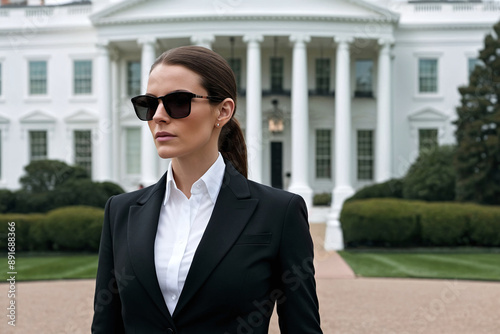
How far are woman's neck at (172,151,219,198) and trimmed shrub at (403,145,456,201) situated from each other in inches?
917

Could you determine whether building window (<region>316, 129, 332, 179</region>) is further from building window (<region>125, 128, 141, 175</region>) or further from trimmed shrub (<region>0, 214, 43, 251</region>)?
trimmed shrub (<region>0, 214, 43, 251</region>)

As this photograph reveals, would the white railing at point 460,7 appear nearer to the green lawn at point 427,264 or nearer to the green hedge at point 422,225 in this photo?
the green hedge at point 422,225

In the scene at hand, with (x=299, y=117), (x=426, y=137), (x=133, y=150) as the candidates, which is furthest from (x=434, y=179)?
(x=133, y=150)

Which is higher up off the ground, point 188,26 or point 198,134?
point 188,26

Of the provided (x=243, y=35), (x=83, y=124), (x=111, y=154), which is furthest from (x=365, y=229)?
(x=83, y=124)

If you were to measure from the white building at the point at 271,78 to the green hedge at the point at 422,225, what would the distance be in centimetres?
1012

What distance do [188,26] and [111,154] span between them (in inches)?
310

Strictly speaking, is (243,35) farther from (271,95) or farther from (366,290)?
(366,290)

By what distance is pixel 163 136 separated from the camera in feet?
8.42

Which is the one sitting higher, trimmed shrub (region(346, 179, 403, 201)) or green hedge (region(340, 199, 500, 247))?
trimmed shrub (region(346, 179, 403, 201))

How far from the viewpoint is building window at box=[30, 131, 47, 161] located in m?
35.9

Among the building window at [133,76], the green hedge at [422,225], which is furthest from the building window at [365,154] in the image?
the green hedge at [422,225]

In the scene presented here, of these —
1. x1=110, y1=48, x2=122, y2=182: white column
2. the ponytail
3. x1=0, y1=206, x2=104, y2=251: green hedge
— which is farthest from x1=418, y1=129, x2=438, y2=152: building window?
the ponytail

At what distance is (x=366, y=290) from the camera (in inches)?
491
